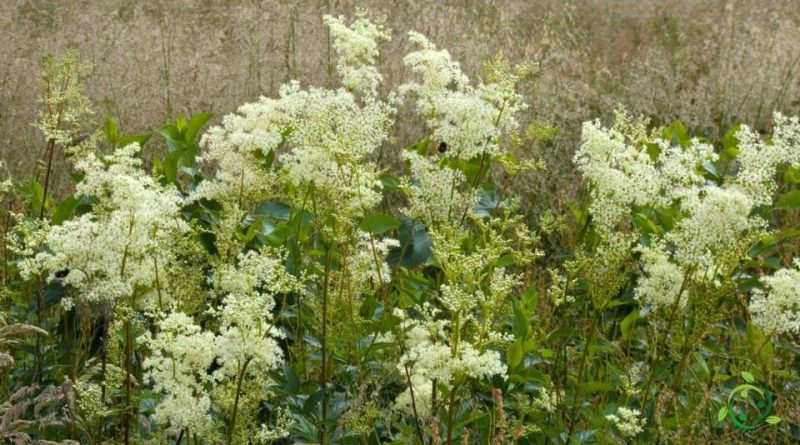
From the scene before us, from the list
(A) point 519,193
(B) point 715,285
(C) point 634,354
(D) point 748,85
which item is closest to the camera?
(B) point 715,285

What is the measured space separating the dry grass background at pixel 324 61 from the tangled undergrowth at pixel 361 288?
2.51 meters

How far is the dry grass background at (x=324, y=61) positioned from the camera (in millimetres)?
6969

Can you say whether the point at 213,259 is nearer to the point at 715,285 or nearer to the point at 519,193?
the point at 715,285

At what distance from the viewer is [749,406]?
3.59 meters

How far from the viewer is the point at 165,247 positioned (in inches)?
106

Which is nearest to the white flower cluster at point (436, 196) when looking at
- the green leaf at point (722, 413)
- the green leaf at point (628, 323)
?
the green leaf at point (628, 323)

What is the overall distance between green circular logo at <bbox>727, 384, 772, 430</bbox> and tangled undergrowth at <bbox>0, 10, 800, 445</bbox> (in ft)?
0.04

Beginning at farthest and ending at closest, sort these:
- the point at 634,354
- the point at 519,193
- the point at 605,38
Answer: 1. the point at 605,38
2. the point at 519,193
3. the point at 634,354

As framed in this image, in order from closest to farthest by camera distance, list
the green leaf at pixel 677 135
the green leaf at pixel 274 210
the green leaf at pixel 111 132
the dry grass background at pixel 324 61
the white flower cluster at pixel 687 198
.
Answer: the white flower cluster at pixel 687 198 < the green leaf at pixel 274 210 < the green leaf at pixel 111 132 < the green leaf at pixel 677 135 < the dry grass background at pixel 324 61

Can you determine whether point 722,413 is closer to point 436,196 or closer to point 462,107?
point 436,196

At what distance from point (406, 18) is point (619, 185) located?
6.04 m

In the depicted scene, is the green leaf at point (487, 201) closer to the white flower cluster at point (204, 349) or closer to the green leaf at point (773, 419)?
the green leaf at point (773, 419)

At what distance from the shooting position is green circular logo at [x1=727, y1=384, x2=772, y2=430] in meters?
3.27

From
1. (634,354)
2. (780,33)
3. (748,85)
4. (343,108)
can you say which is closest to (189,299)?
(343,108)
